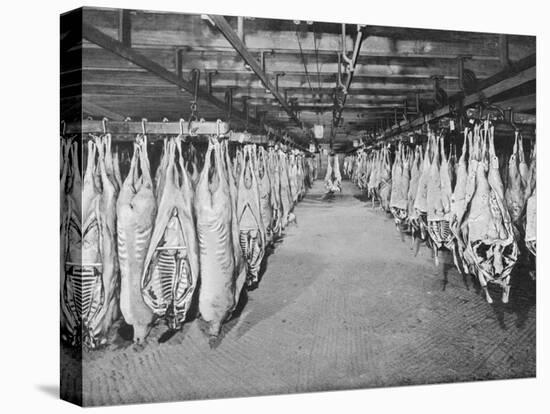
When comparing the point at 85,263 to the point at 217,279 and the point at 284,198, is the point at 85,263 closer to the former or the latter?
the point at 217,279

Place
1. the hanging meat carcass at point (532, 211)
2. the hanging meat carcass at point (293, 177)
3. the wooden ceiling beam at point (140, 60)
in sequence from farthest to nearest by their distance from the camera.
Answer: the hanging meat carcass at point (532, 211) < the hanging meat carcass at point (293, 177) < the wooden ceiling beam at point (140, 60)

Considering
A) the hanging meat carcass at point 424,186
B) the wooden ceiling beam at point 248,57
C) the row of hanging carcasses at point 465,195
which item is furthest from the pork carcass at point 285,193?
the hanging meat carcass at point 424,186

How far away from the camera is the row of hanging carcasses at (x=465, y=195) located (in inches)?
168

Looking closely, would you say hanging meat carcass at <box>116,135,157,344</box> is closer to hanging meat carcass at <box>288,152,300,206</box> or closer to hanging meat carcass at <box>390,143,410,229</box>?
hanging meat carcass at <box>288,152,300,206</box>

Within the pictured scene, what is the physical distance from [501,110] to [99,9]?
206 centimetres

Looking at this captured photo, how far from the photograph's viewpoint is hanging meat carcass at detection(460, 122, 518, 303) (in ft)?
14.1

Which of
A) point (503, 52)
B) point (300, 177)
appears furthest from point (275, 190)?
point (503, 52)

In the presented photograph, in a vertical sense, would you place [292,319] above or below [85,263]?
below

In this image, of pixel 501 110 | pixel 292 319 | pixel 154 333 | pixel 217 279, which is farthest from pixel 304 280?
pixel 501 110

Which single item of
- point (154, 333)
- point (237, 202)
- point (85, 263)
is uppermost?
point (237, 202)

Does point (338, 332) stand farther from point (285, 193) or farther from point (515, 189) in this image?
point (515, 189)

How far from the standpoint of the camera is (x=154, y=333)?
12.0ft

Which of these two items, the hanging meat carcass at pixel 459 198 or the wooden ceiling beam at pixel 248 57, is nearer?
the wooden ceiling beam at pixel 248 57

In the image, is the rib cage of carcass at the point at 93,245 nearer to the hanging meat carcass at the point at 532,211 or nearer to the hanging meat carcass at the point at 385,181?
the hanging meat carcass at the point at 385,181
